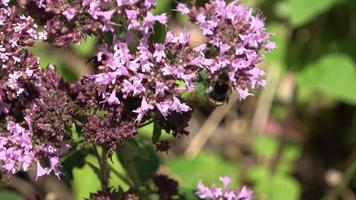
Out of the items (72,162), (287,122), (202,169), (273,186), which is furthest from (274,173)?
(72,162)

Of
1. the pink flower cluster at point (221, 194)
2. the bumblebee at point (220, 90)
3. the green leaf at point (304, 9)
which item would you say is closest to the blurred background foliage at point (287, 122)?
the green leaf at point (304, 9)

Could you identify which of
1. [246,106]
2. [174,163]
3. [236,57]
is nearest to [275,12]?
[246,106]

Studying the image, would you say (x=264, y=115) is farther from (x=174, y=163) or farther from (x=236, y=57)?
(x=236, y=57)

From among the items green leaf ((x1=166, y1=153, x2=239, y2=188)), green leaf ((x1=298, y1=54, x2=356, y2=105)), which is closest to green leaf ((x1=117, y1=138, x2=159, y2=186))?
green leaf ((x1=166, y1=153, x2=239, y2=188))

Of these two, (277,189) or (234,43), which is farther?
(277,189)

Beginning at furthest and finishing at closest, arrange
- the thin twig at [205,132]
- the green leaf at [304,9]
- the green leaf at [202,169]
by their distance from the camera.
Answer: the thin twig at [205,132] → the green leaf at [202,169] → the green leaf at [304,9]

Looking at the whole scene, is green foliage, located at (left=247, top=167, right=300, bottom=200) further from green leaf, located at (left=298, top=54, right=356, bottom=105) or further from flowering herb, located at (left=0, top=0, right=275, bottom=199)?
flowering herb, located at (left=0, top=0, right=275, bottom=199)

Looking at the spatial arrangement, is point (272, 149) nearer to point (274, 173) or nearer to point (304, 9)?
point (274, 173)

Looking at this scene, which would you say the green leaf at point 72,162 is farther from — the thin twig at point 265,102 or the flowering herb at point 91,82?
the thin twig at point 265,102
